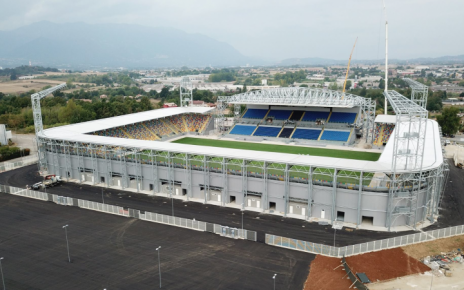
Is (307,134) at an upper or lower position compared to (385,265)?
upper

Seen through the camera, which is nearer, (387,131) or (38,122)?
(38,122)

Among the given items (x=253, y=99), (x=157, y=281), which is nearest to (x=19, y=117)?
(x=253, y=99)

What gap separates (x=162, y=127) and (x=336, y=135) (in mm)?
31711

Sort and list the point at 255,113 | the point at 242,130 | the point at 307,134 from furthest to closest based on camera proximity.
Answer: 1. the point at 255,113
2. the point at 242,130
3. the point at 307,134

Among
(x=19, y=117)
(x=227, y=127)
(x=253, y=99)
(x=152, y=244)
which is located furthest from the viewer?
(x=19, y=117)

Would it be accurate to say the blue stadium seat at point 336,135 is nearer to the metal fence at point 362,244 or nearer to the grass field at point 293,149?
the grass field at point 293,149

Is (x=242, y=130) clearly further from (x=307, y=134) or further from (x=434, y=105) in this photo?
(x=434, y=105)

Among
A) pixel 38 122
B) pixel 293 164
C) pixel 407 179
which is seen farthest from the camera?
pixel 38 122

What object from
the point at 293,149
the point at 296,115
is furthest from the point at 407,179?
the point at 296,115

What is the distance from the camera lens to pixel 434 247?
2538 cm

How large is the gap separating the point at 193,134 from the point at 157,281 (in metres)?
49.7

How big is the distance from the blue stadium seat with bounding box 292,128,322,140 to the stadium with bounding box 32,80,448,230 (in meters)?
0.18

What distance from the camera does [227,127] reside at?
7262 centimetres

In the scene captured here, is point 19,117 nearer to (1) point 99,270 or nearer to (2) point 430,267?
Result: (1) point 99,270
